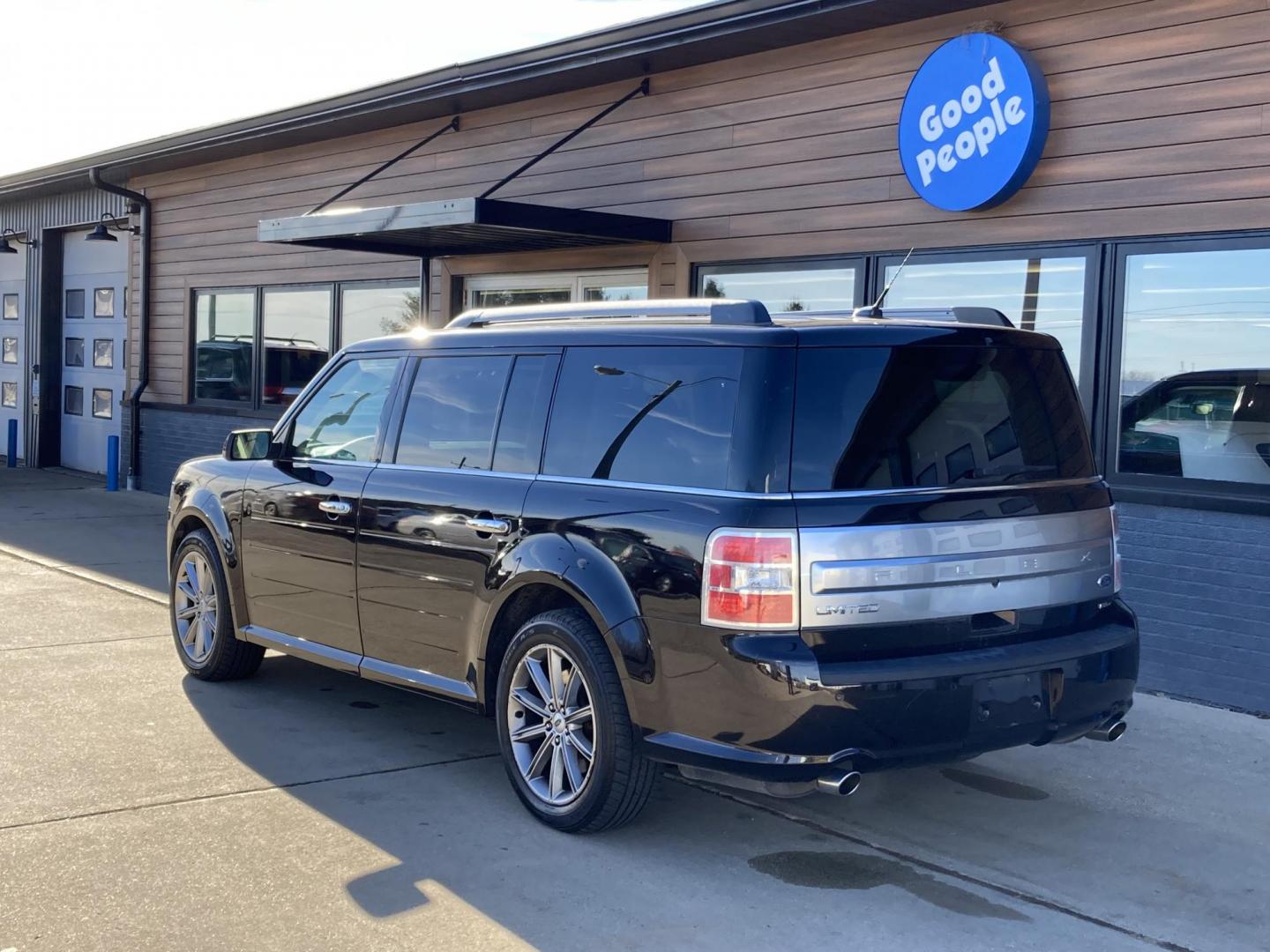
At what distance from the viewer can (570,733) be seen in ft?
15.4

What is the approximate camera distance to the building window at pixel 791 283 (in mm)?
9031

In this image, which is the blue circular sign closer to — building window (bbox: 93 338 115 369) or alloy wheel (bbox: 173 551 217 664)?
alloy wheel (bbox: 173 551 217 664)

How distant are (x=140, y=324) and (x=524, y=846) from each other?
1384 cm

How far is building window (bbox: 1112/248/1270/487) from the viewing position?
22.8 feet

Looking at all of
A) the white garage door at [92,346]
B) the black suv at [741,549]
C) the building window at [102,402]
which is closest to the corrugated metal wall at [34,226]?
the white garage door at [92,346]


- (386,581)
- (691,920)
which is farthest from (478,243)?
(691,920)

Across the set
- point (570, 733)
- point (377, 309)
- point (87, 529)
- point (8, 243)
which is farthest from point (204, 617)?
point (8, 243)

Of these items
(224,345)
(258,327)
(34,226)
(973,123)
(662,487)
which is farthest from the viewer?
(34,226)

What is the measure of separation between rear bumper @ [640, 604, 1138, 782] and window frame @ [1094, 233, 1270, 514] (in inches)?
118

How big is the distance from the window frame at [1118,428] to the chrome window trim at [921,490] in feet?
8.67

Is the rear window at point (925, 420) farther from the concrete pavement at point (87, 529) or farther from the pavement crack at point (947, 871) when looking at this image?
the concrete pavement at point (87, 529)

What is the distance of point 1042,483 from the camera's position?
4.64m

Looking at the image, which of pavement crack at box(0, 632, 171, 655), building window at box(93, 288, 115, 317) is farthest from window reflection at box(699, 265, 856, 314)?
building window at box(93, 288, 115, 317)

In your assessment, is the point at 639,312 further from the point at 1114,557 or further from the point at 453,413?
the point at 1114,557
